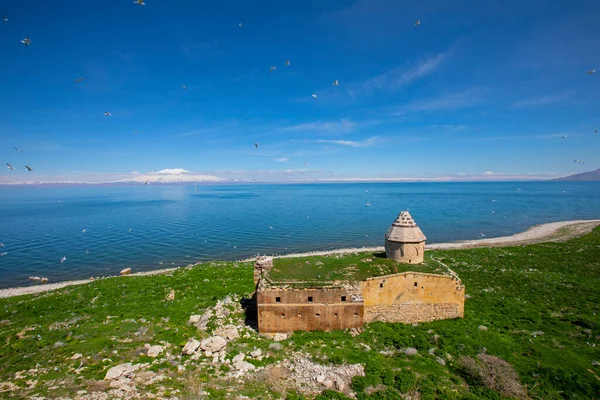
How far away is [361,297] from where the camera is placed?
2016 cm

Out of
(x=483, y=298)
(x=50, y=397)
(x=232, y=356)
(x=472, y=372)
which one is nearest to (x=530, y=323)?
(x=483, y=298)

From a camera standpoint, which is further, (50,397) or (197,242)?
(197,242)

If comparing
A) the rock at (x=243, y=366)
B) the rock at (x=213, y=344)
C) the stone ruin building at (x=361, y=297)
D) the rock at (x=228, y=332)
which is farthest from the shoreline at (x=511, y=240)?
the rock at (x=243, y=366)

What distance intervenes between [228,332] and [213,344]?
72.6 inches

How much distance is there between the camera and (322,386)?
14.9 m

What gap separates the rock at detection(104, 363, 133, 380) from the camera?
1503 centimetres

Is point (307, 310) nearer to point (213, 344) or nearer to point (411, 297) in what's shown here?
point (213, 344)

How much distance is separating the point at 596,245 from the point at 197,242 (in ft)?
217

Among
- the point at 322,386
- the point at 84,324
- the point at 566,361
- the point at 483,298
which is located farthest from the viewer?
the point at 483,298

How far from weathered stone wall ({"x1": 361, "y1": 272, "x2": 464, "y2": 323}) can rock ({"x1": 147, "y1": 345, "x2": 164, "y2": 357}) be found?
13.2 meters

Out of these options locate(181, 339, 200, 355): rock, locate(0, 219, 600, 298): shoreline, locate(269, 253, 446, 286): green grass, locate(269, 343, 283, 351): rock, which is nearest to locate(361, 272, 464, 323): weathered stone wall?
locate(269, 253, 446, 286): green grass

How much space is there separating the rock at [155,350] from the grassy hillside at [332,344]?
0.42 meters

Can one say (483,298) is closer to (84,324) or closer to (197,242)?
(84,324)

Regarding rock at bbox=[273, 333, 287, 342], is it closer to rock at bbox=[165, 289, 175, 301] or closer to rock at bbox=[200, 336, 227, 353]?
rock at bbox=[200, 336, 227, 353]
